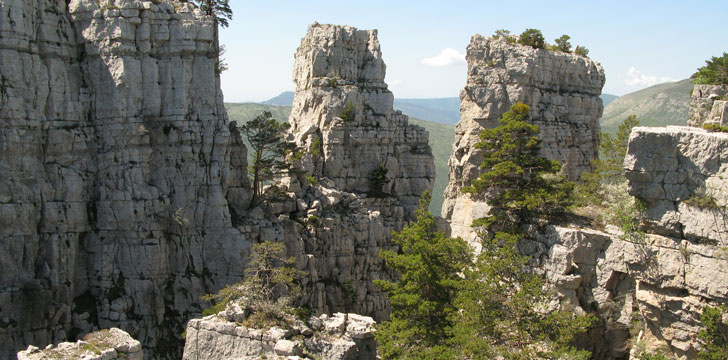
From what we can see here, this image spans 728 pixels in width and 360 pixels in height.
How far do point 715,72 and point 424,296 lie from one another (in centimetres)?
2377

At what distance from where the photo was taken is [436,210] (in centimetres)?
14438

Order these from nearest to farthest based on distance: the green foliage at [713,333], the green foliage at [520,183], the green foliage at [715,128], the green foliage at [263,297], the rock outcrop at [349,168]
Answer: the green foliage at [713,333] < the green foliage at [715,128] < the green foliage at [263,297] < the green foliage at [520,183] < the rock outcrop at [349,168]

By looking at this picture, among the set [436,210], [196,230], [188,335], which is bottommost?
[436,210]

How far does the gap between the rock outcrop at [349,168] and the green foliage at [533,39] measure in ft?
41.4

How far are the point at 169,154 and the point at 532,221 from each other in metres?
24.7

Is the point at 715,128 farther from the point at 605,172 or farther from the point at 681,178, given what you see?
the point at 605,172

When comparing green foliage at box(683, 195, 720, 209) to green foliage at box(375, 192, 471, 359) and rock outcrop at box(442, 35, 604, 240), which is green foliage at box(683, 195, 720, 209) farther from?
rock outcrop at box(442, 35, 604, 240)

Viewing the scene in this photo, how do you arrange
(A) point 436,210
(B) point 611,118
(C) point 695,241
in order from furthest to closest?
1. (B) point 611,118
2. (A) point 436,210
3. (C) point 695,241

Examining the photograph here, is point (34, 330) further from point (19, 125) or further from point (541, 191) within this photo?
point (541, 191)

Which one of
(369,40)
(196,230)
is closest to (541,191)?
(196,230)

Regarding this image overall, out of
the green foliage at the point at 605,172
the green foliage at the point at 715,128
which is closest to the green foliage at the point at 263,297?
the green foliage at the point at 605,172

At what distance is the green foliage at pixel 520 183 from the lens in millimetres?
36219

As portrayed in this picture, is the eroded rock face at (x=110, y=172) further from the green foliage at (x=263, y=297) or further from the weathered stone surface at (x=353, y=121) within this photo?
the weathered stone surface at (x=353, y=121)

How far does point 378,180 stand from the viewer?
194 feet
